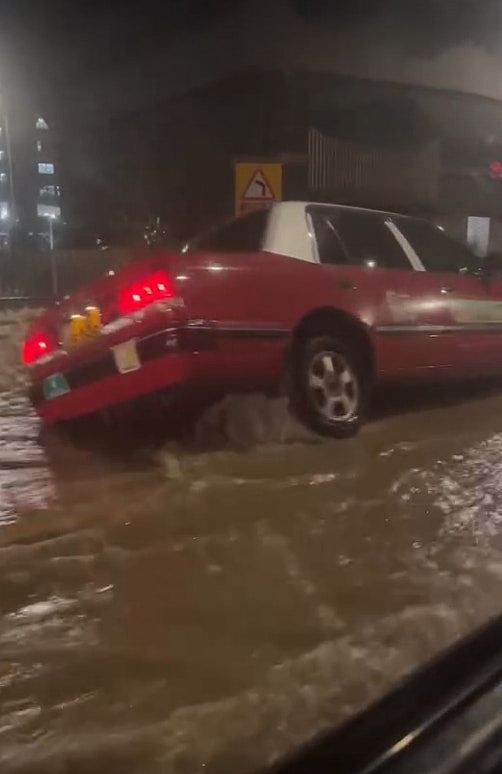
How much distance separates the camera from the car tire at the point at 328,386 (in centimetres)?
570

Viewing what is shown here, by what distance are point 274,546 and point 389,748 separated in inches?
73.6

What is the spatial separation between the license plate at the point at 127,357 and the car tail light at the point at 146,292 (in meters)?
0.19

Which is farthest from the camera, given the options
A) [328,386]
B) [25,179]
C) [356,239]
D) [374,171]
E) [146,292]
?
[25,179]

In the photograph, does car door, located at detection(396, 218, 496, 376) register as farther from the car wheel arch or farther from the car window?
the car window

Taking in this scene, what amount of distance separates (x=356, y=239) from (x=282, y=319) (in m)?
1.14

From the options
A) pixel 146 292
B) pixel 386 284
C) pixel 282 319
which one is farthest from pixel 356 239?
pixel 146 292

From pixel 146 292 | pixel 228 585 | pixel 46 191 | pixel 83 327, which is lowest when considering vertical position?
pixel 46 191

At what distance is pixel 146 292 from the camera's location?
5.11m

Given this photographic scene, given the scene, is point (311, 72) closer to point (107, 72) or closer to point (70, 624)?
point (107, 72)

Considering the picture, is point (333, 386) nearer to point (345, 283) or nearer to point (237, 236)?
point (345, 283)

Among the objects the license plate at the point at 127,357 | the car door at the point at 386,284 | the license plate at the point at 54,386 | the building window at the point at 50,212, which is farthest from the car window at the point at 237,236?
the building window at the point at 50,212

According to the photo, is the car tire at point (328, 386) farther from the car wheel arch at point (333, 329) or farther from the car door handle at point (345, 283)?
the car door handle at point (345, 283)

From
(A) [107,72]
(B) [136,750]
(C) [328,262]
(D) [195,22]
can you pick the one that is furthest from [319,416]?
(A) [107,72]

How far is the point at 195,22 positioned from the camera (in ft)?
56.2
